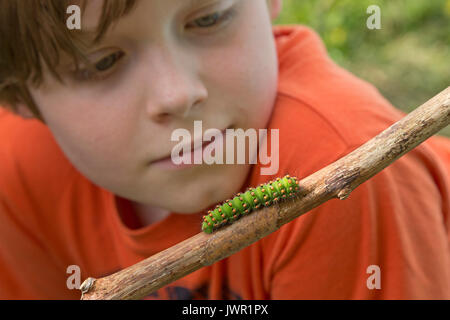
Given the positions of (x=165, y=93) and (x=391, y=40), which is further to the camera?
(x=391, y=40)

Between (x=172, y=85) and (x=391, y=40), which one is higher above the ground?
(x=391, y=40)

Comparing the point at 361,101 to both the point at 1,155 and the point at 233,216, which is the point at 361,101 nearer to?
the point at 233,216

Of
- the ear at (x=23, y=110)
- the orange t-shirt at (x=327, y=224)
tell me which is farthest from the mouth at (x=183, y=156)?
the ear at (x=23, y=110)

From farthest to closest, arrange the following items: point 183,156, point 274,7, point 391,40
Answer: point 391,40 < point 274,7 < point 183,156

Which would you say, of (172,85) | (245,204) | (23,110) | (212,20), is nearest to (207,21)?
(212,20)

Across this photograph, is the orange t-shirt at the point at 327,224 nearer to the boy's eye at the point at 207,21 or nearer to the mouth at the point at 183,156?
the mouth at the point at 183,156

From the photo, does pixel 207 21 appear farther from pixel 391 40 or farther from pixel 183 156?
pixel 391 40

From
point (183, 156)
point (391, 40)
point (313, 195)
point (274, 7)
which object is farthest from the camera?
point (391, 40)

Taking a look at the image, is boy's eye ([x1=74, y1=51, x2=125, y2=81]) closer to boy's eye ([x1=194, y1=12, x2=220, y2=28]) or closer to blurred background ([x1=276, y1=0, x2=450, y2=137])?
boy's eye ([x1=194, y1=12, x2=220, y2=28])
